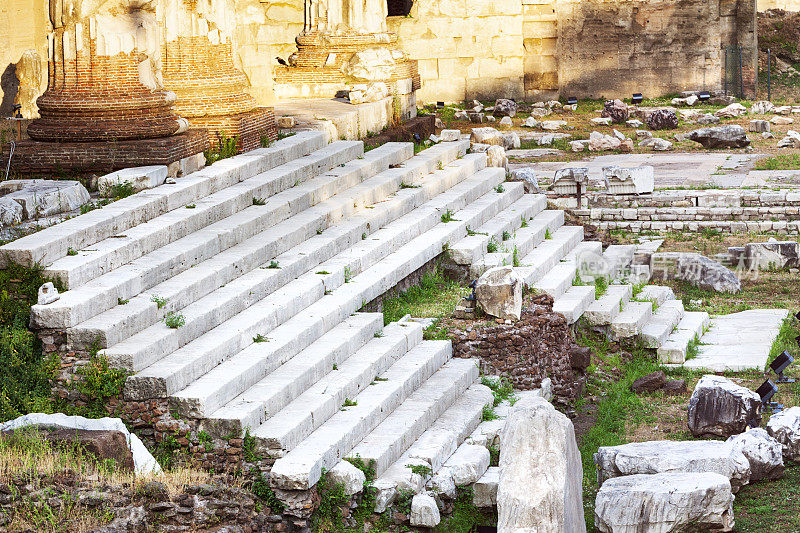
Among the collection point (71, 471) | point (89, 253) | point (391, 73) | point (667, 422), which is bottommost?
point (667, 422)

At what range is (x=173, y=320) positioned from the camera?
867 centimetres

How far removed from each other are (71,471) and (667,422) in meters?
5.20

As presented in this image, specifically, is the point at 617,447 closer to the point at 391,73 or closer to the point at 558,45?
the point at 391,73

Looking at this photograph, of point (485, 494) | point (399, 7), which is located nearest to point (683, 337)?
point (485, 494)

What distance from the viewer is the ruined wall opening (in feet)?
95.3

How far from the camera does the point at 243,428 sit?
25.9 feet

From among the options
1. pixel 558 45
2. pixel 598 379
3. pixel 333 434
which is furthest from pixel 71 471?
pixel 558 45

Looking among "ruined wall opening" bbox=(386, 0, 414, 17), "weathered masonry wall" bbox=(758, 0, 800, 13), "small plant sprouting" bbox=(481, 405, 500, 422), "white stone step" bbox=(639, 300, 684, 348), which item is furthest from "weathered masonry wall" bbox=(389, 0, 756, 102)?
"small plant sprouting" bbox=(481, 405, 500, 422)

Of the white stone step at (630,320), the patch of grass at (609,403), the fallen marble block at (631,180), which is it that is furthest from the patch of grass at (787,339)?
the fallen marble block at (631,180)

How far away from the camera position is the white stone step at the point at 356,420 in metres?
7.68

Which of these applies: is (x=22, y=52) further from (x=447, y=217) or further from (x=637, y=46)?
(x=637, y=46)

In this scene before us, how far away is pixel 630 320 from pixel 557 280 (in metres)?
0.81

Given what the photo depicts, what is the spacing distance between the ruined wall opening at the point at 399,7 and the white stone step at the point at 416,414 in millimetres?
19854

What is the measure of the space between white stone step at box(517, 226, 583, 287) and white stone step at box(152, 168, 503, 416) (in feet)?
2.66
